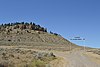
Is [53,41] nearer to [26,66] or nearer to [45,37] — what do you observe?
[45,37]

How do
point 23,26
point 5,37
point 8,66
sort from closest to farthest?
point 8,66
point 5,37
point 23,26

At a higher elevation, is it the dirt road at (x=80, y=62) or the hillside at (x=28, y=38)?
the hillside at (x=28, y=38)

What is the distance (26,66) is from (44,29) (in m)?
177

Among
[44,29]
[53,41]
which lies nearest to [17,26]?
[44,29]

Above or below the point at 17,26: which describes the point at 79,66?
below

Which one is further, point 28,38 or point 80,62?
point 28,38

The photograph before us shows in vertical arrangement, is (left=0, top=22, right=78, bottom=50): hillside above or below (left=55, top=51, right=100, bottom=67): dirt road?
above

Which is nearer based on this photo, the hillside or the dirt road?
the dirt road

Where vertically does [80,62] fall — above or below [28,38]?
below

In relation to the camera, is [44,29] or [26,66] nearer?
[26,66]

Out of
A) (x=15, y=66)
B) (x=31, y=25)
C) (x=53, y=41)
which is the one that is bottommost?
(x=15, y=66)

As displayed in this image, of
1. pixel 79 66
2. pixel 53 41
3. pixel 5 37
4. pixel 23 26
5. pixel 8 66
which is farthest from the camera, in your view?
pixel 23 26

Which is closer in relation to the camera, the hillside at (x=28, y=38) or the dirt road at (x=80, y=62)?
the dirt road at (x=80, y=62)

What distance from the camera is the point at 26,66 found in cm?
2256
